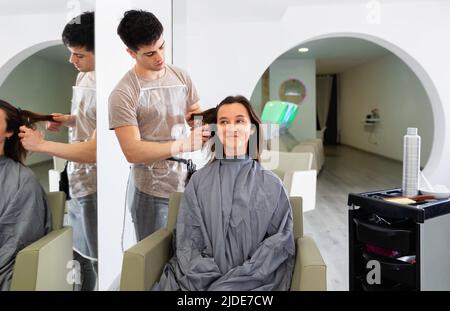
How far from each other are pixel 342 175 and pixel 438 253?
17.4 ft

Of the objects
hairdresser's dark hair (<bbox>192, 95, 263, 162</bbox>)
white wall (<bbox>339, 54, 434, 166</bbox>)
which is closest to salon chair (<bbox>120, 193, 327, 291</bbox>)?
hairdresser's dark hair (<bbox>192, 95, 263, 162</bbox>)

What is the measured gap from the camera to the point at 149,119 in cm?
204

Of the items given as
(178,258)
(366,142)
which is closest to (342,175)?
(366,142)

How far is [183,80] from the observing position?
2.25 m

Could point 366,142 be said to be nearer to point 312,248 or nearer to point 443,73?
point 443,73

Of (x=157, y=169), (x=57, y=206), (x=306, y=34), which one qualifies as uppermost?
(x=306, y=34)

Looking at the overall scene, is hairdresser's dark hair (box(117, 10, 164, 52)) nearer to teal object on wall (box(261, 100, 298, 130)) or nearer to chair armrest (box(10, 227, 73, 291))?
chair armrest (box(10, 227, 73, 291))

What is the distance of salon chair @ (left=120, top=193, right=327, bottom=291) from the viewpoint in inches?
53.4

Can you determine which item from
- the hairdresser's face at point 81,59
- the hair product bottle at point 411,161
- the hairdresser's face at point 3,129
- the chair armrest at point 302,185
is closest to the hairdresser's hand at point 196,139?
the hairdresser's face at point 81,59

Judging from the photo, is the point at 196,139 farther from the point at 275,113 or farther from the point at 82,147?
the point at 275,113

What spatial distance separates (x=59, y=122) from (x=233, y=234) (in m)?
0.94

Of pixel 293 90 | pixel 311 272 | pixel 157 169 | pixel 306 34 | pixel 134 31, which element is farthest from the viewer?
pixel 293 90

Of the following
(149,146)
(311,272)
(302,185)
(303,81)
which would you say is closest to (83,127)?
(149,146)

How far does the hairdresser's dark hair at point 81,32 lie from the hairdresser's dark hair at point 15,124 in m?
0.37
